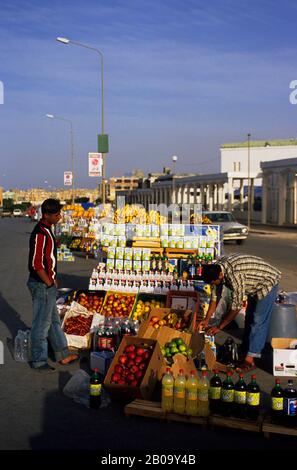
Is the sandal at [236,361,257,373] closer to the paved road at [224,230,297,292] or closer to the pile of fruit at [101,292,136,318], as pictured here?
the pile of fruit at [101,292,136,318]

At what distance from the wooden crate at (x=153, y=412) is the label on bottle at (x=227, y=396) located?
0.26m

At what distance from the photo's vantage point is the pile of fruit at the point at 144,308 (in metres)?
9.94

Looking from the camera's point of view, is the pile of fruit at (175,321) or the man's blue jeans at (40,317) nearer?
the man's blue jeans at (40,317)

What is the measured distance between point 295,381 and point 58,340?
310 cm

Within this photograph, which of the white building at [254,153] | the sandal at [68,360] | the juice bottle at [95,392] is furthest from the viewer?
the white building at [254,153]

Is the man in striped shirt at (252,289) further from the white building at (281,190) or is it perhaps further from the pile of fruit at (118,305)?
the white building at (281,190)

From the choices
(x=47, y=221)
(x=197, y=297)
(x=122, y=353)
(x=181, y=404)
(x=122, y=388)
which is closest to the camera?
(x=181, y=404)

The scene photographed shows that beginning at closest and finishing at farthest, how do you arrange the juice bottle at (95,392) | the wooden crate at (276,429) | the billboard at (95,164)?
the wooden crate at (276,429), the juice bottle at (95,392), the billboard at (95,164)

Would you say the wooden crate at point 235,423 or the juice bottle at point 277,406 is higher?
the juice bottle at point 277,406

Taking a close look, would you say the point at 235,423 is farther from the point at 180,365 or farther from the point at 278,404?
the point at 180,365

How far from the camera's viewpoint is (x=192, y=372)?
651 cm

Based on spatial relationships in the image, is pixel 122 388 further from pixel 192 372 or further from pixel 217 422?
pixel 217 422

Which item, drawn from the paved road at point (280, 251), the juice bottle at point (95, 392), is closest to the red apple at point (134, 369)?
the juice bottle at point (95, 392)
